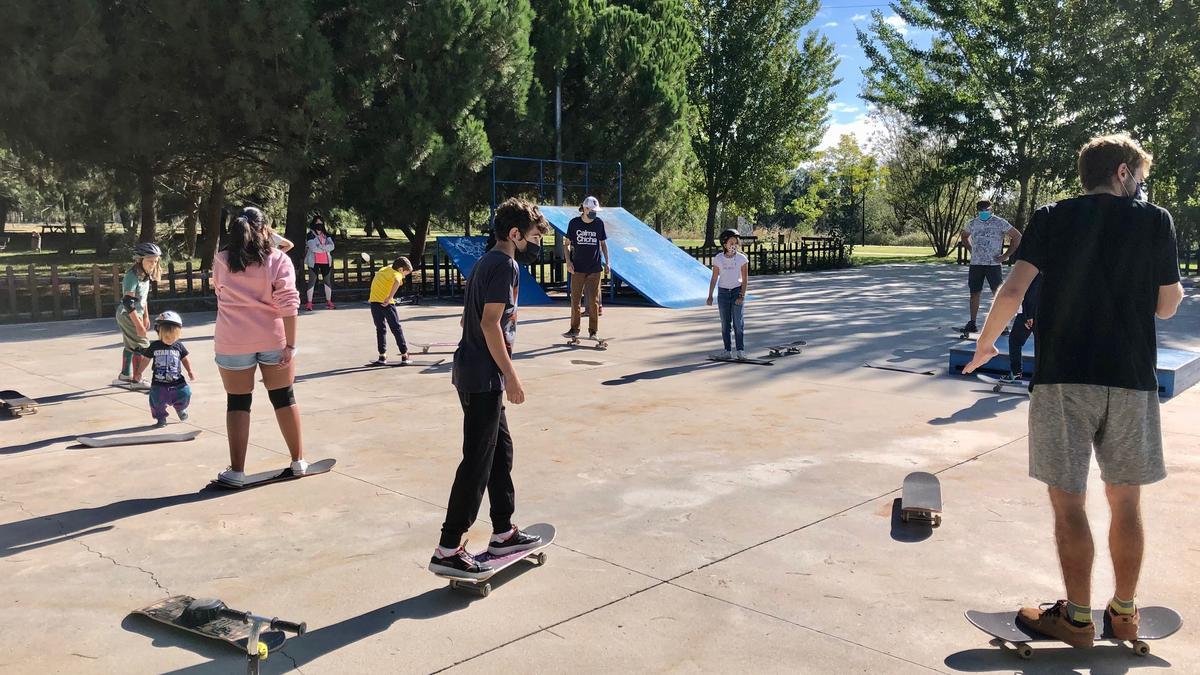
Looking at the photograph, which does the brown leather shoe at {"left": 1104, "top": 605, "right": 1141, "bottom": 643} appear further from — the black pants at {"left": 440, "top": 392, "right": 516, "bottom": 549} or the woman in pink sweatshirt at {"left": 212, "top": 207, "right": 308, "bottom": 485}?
the woman in pink sweatshirt at {"left": 212, "top": 207, "right": 308, "bottom": 485}

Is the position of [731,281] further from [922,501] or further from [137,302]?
[137,302]

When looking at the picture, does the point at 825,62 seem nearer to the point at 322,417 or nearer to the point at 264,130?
the point at 264,130

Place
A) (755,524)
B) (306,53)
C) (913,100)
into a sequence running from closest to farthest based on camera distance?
(755,524), (306,53), (913,100)

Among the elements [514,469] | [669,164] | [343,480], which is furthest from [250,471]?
[669,164]

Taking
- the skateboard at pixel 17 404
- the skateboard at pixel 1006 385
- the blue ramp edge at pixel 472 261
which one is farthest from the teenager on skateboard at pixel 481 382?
the blue ramp edge at pixel 472 261

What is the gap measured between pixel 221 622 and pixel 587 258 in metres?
8.91

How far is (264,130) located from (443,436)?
13.4 m

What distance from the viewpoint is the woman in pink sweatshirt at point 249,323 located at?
18.5 feet

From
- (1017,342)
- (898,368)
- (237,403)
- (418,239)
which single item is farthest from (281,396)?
(418,239)

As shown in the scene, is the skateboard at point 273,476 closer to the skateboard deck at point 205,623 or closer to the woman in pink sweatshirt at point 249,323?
the woman in pink sweatshirt at point 249,323

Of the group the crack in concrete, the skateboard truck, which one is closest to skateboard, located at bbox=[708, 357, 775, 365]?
the crack in concrete

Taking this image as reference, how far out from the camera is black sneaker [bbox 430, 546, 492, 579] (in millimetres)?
4039

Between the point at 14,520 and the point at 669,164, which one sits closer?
the point at 14,520

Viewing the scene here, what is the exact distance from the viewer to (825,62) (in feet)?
119
